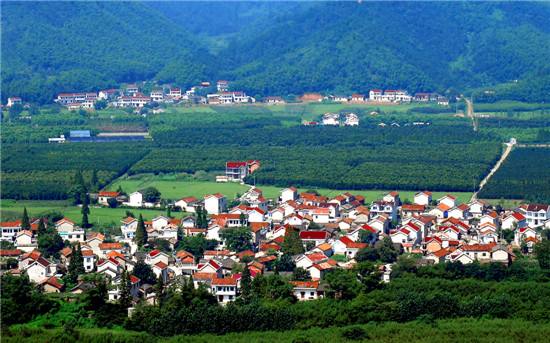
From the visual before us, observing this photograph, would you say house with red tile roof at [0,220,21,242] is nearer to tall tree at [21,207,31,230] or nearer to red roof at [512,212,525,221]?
tall tree at [21,207,31,230]

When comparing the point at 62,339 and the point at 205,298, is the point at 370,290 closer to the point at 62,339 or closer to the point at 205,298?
the point at 205,298

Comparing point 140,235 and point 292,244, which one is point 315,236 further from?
point 140,235

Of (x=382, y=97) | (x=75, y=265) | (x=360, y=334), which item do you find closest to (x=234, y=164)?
(x=75, y=265)

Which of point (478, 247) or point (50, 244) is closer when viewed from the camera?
point (478, 247)

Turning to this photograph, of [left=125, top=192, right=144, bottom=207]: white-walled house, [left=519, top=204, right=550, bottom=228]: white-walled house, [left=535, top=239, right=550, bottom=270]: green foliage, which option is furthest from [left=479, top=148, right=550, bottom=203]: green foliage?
[left=125, top=192, right=144, bottom=207]: white-walled house

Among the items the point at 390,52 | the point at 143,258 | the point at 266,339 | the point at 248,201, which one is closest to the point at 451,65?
the point at 390,52

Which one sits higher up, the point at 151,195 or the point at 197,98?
the point at 197,98
